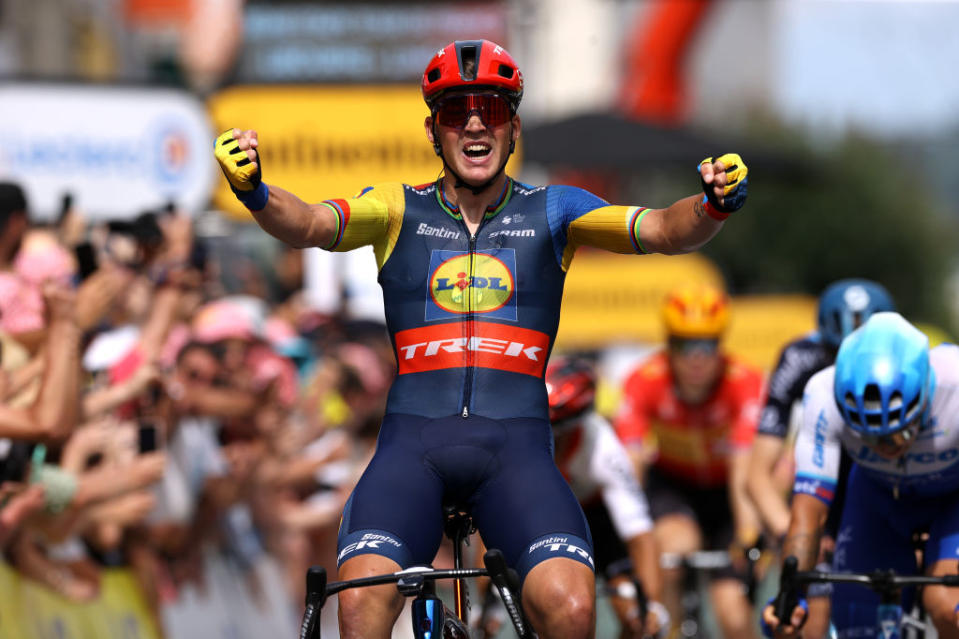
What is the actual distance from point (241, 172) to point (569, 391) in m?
2.96

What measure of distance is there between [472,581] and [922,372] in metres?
4.40

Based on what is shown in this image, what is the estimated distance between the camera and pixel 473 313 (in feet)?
17.1

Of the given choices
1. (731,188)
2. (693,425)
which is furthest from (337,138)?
(731,188)

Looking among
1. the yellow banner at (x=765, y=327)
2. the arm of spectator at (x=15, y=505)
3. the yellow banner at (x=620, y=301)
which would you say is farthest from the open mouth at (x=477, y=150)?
the yellow banner at (x=765, y=327)

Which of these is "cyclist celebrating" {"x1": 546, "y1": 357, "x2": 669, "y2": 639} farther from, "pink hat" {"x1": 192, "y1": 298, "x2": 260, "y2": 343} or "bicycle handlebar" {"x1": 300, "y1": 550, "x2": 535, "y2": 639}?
"bicycle handlebar" {"x1": 300, "y1": 550, "x2": 535, "y2": 639}

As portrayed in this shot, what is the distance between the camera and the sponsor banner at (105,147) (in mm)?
12961

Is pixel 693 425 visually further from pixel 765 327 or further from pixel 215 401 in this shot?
pixel 765 327

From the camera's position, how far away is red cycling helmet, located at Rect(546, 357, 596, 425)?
24.1 feet

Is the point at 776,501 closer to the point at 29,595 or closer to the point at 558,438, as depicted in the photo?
the point at 558,438

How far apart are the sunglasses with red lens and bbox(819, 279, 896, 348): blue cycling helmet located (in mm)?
3032

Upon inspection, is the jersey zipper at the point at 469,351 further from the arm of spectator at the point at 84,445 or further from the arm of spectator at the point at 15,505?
the arm of spectator at the point at 84,445

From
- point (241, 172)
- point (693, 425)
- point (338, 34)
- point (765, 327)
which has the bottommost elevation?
point (693, 425)

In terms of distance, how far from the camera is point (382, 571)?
4.74 meters

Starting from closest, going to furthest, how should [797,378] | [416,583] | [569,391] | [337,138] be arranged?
[416,583], [569,391], [797,378], [337,138]
